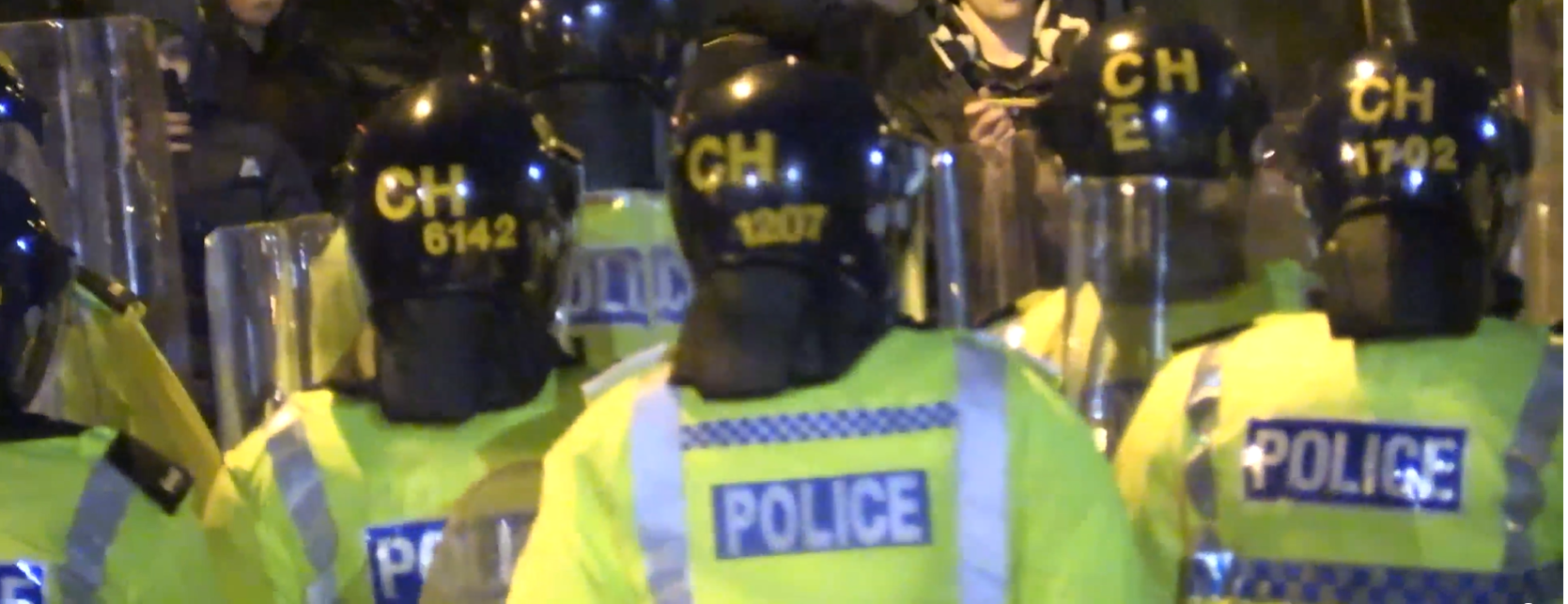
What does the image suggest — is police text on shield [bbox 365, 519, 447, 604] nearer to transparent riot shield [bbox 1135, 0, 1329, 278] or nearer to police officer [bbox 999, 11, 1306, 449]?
police officer [bbox 999, 11, 1306, 449]

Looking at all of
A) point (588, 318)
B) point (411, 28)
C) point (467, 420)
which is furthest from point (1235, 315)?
point (411, 28)

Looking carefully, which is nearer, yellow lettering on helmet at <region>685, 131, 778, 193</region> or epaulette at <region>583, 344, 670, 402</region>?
yellow lettering on helmet at <region>685, 131, 778, 193</region>

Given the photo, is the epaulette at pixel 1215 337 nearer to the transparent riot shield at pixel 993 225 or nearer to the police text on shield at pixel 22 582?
the transparent riot shield at pixel 993 225

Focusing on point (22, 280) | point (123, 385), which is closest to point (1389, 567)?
point (22, 280)

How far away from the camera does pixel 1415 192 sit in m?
1.28

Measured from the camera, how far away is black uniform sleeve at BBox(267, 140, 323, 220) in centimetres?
268

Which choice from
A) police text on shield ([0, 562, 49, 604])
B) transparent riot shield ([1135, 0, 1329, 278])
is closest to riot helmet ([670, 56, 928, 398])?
police text on shield ([0, 562, 49, 604])

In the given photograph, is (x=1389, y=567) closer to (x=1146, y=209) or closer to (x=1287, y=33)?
(x=1146, y=209)

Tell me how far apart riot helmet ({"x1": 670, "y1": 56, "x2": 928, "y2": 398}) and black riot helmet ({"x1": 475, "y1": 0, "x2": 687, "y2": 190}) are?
698mm

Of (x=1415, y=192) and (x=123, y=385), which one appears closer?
(x=1415, y=192)

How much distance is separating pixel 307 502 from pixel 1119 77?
2.99ft

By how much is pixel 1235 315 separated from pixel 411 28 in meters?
2.07

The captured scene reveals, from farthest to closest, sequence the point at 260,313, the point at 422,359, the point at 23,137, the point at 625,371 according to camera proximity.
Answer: the point at 260,313, the point at 23,137, the point at 422,359, the point at 625,371

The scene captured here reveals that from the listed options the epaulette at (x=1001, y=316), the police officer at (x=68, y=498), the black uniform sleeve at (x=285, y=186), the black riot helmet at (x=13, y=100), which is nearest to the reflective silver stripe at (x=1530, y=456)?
the epaulette at (x=1001, y=316)
